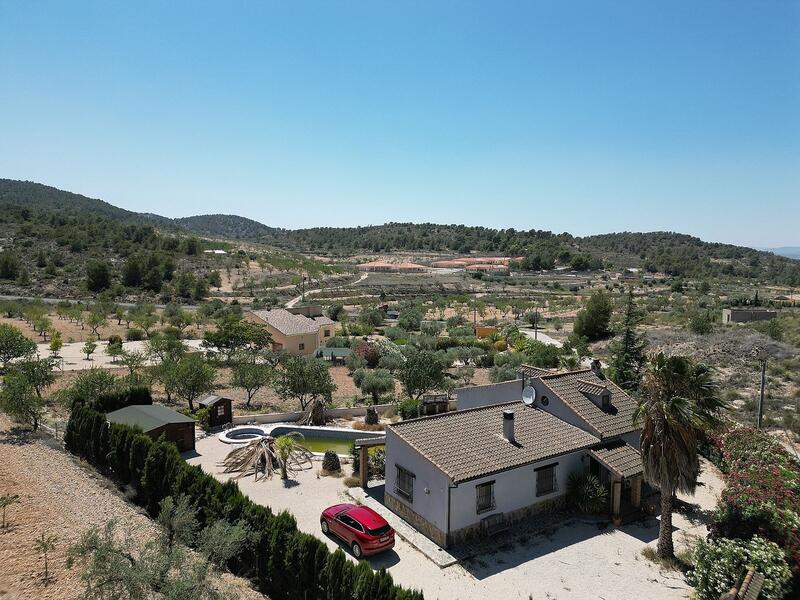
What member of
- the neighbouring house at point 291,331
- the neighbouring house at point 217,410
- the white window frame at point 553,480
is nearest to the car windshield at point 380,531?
the white window frame at point 553,480

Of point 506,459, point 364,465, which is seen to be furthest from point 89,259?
point 506,459

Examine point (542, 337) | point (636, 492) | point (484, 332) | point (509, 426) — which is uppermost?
point (509, 426)

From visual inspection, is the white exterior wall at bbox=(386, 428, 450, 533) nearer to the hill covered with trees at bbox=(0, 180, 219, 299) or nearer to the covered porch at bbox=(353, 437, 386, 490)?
the covered porch at bbox=(353, 437, 386, 490)

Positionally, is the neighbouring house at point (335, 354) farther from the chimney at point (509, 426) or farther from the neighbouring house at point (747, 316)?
the neighbouring house at point (747, 316)

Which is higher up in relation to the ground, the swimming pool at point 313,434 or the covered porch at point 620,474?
the covered porch at point 620,474

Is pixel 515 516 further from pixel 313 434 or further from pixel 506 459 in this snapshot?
pixel 313 434

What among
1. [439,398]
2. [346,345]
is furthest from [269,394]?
[346,345]
